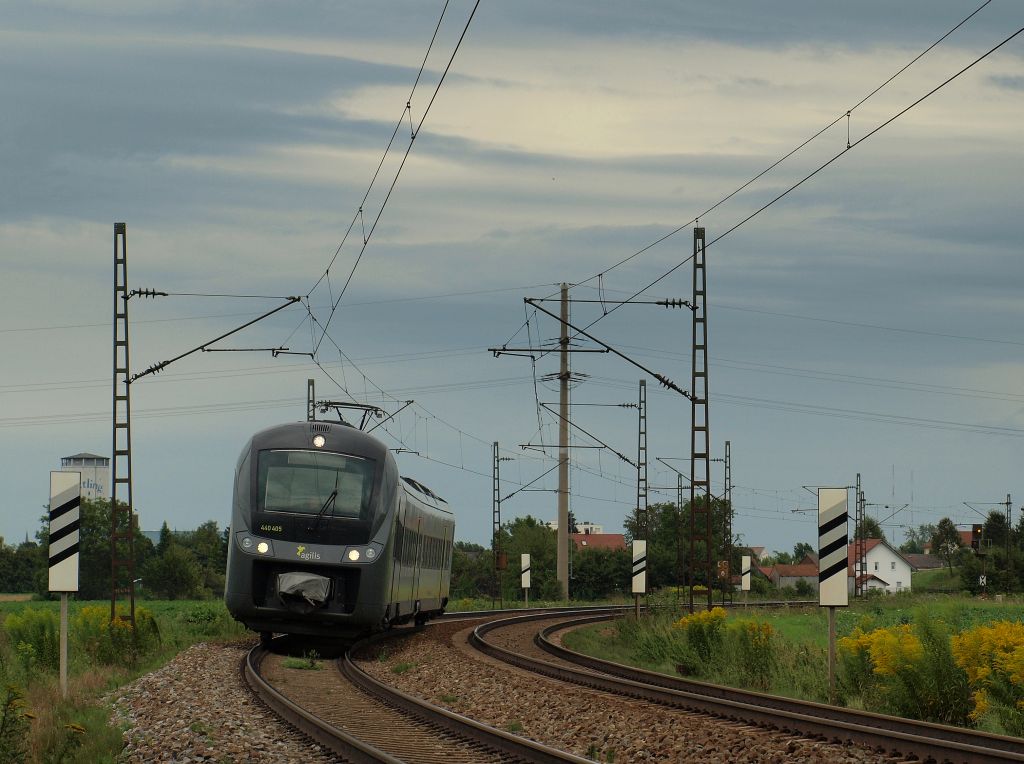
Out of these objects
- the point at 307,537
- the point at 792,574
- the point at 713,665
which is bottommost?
the point at 792,574

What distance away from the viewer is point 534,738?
13.0 metres

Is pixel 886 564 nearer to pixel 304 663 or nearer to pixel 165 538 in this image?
pixel 165 538

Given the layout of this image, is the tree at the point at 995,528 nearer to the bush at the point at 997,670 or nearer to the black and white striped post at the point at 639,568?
the black and white striped post at the point at 639,568

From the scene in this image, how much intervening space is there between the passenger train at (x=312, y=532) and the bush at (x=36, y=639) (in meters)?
2.81

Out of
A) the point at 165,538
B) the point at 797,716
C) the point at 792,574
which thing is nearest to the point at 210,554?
the point at 165,538

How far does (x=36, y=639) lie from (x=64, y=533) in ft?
20.0

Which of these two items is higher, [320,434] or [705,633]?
[320,434]

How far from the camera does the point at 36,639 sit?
21.8 meters

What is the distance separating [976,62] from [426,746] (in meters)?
9.11

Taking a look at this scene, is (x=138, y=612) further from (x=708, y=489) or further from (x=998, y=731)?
(x=998, y=731)

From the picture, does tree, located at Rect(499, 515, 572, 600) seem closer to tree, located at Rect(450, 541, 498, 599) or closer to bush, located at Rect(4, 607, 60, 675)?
tree, located at Rect(450, 541, 498, 599)

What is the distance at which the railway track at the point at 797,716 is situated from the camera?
11.0m

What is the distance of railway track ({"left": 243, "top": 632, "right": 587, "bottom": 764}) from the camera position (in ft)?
37.8

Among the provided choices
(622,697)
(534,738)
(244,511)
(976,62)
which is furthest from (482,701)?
(976,62)
